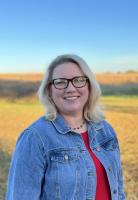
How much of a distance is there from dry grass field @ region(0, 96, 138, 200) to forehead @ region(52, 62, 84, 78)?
9.24 feet

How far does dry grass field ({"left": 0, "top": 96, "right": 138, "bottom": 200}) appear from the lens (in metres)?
4.19

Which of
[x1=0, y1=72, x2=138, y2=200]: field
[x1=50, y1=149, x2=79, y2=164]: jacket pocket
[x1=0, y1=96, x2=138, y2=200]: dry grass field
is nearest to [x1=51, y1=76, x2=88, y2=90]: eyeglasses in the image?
[x1=50, y1=149, x2=79, y2=164]: jacket pocket

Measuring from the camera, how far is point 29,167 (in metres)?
1.12

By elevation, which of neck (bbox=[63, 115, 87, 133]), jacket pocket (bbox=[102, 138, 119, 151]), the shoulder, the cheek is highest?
the cheek

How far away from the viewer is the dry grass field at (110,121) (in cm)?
419

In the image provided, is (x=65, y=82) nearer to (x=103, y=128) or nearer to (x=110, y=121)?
(x=103, y=128)

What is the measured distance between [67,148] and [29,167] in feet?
0.45

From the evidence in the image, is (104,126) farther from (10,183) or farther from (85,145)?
(10,183)

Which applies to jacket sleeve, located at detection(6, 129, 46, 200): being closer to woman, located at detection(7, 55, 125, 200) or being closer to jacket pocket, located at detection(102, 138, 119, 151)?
woman, located at detection(7, 55, 125, 200)

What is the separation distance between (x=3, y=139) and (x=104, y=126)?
3680mm

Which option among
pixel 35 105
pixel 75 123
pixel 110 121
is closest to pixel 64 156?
pixel 75 123

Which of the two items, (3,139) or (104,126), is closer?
(104,126)

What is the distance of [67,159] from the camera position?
1168 millimetres

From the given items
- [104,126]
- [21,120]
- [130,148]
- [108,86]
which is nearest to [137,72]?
[108,86]
